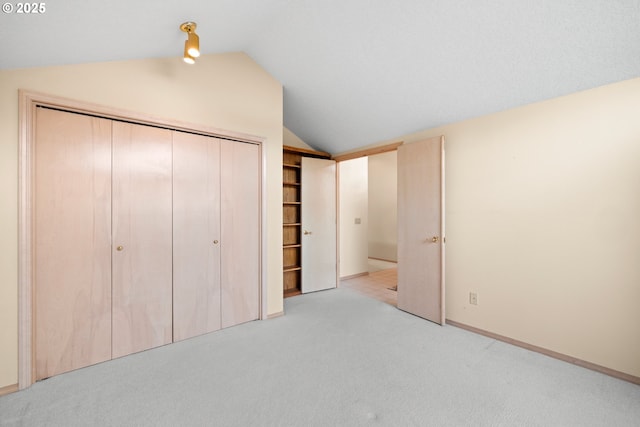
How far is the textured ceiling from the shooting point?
1.67 meters

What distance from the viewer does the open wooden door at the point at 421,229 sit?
9.61ft

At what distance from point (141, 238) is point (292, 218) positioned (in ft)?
7.11

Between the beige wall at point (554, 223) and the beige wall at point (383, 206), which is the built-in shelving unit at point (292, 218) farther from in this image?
the beige wall at point (383, 206)

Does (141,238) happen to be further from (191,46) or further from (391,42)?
(391,42)

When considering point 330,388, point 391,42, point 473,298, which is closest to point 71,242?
point 330,388

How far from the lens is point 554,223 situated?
227 centimetres

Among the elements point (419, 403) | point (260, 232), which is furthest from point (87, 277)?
Answer: point (419, 403)

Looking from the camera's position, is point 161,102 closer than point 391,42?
No

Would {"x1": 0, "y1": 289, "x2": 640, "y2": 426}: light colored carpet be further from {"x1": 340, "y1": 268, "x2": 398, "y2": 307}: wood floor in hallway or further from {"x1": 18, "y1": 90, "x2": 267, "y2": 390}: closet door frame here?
{"x1": 340, "y1": 268, "x2": 398, "y2": 307}: wood floor in hallway

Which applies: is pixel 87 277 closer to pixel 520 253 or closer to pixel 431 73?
pixel 431 73

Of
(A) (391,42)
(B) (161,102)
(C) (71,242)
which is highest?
(A) (391,42)

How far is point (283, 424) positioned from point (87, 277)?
187cm

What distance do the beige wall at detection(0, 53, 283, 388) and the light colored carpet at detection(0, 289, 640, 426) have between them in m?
0.64

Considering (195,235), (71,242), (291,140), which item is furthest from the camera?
(291,140)
